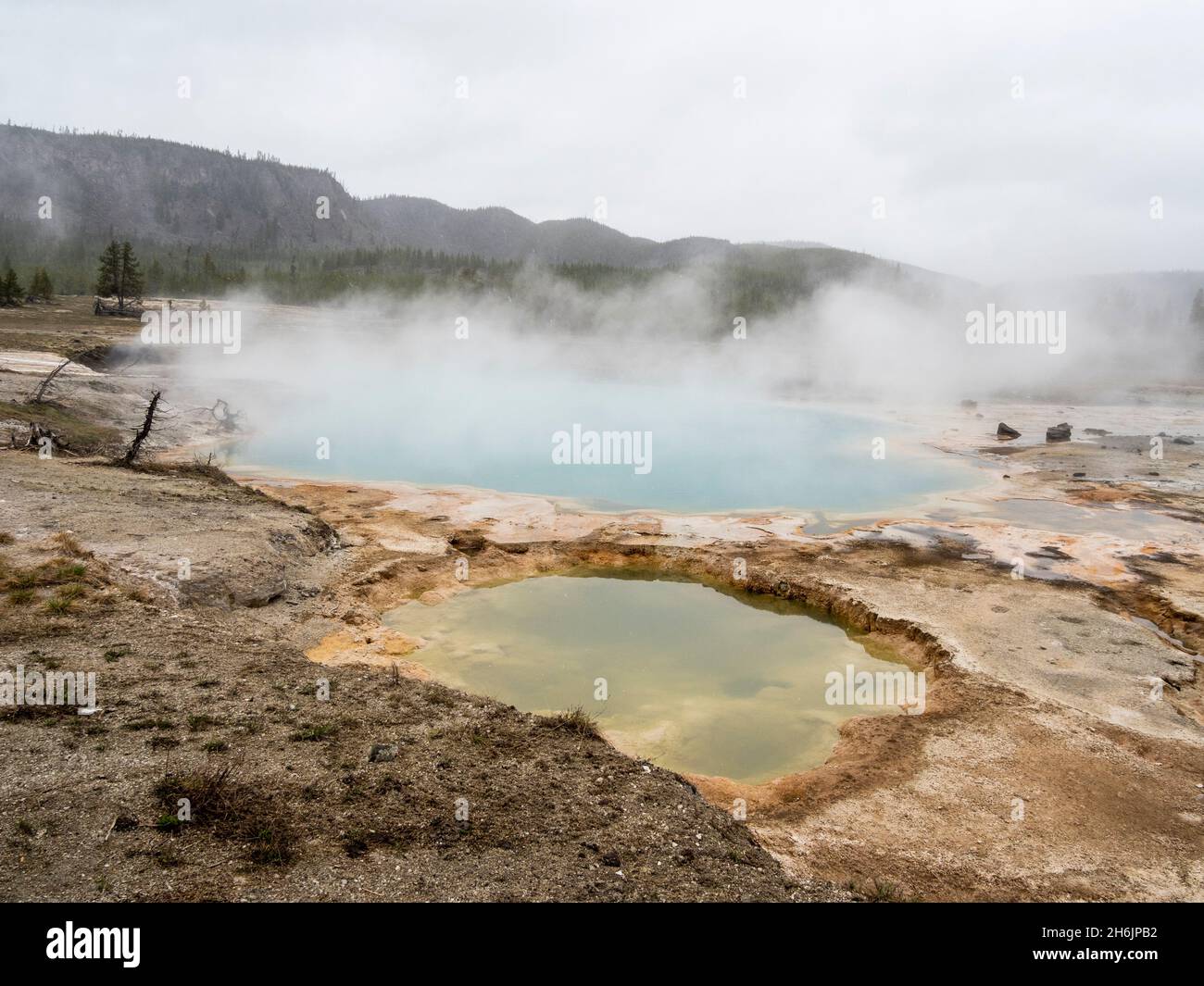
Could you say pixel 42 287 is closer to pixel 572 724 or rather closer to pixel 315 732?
pixel 315 732

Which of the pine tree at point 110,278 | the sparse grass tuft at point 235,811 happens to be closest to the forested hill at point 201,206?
the pine tree at point 110,278

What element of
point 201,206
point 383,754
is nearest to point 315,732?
point 383,754

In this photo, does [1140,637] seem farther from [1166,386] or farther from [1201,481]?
[1166,386]

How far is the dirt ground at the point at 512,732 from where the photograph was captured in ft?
14.4

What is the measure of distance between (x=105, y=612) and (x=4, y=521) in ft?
10.8

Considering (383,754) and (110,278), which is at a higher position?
(110,278)

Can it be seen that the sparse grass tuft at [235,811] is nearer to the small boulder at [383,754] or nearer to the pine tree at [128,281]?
the small boulder at [383,754]

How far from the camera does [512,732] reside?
6188 mm

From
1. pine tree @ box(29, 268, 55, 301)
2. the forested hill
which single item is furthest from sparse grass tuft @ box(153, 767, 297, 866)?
the forested hill

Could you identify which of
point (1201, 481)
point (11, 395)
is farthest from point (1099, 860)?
point (11, 395)

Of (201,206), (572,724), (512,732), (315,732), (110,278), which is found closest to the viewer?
(315,732)

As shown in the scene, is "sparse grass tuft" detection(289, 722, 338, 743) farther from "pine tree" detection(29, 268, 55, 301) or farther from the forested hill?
the forested hill

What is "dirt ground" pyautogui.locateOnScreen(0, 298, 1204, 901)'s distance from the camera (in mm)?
4395

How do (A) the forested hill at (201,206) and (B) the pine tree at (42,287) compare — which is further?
(A) the forested hill at (201,206)
